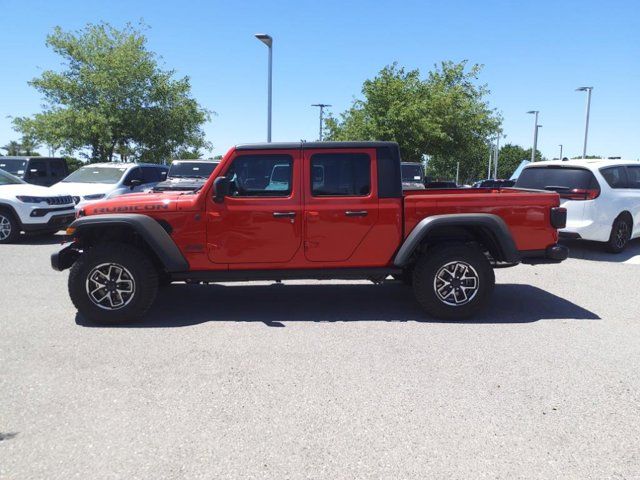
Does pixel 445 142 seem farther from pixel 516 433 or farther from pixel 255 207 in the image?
pixel 516 433

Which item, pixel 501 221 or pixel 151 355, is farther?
pixel 501 221

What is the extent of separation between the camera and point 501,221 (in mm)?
5488

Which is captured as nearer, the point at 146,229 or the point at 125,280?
the point at 146,229

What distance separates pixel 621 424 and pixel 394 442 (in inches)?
58.2

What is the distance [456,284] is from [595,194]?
507cm

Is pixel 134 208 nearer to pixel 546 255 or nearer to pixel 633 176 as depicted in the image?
pixel 546 255

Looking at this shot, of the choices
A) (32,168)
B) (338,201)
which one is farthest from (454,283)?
(32,168)

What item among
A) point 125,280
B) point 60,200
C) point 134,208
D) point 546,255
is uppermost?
point 134,208

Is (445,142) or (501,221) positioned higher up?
(445,142)

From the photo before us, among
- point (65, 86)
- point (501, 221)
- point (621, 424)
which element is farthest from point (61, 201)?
point (65, 86)

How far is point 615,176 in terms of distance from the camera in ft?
31.7

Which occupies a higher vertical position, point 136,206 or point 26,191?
point 136,206

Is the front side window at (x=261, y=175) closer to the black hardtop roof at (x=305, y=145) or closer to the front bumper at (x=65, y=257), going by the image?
the black hardtop roof at (x=305, y=145)

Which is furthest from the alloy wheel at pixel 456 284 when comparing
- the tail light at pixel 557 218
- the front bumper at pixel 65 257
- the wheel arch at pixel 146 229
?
the front bumper at pixel 65 257
